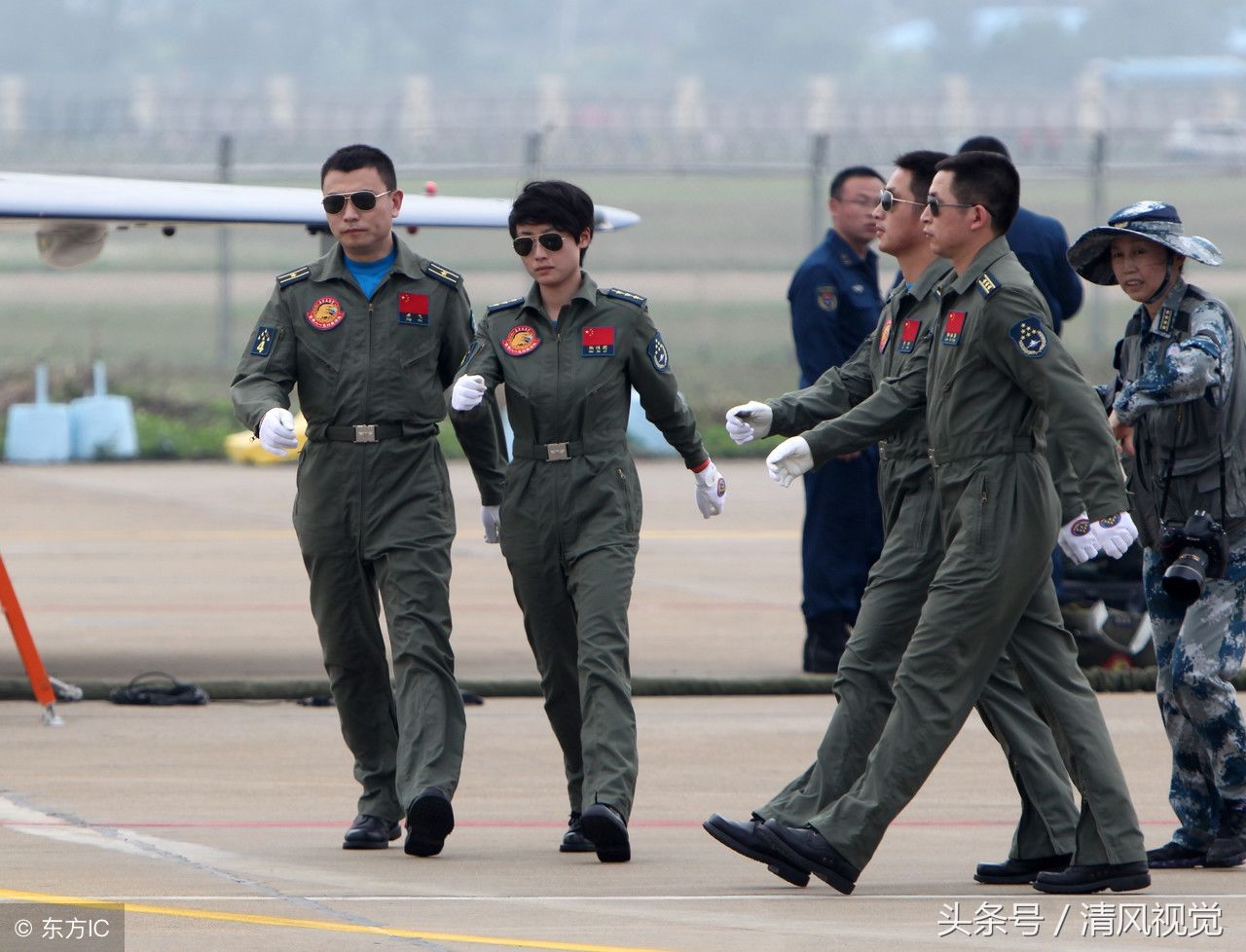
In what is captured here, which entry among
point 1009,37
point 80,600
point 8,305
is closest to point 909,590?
point 80,600

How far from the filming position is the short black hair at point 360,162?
6695 millimetres

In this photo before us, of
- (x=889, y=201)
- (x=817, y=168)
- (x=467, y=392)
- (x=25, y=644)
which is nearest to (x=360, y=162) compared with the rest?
(x=467, y=392)

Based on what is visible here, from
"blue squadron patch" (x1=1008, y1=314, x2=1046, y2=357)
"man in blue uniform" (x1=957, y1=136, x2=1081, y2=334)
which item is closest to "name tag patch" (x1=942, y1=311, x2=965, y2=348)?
"blue squadron patch" (x1=1008, y1=314, x2=1046, y2=357)

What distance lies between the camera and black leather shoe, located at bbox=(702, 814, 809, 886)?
18.8ft

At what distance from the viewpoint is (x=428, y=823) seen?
20.5 ft

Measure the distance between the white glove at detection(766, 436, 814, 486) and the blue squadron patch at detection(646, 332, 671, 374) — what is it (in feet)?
2.47

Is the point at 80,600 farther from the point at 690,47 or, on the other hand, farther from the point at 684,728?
the point at 690,47

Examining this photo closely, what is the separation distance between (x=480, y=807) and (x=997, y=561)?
228 centimetres

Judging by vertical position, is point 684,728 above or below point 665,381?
below

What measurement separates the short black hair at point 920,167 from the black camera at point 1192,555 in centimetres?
119

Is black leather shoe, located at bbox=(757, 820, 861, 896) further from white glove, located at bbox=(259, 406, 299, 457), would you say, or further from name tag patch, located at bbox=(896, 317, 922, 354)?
white glove, located at bbox=(259, 406, 299, 457)

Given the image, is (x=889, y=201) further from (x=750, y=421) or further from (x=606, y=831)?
(x=606, y=831)

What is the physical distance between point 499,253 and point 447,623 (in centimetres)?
3629

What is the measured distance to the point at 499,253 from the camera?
42.6m
